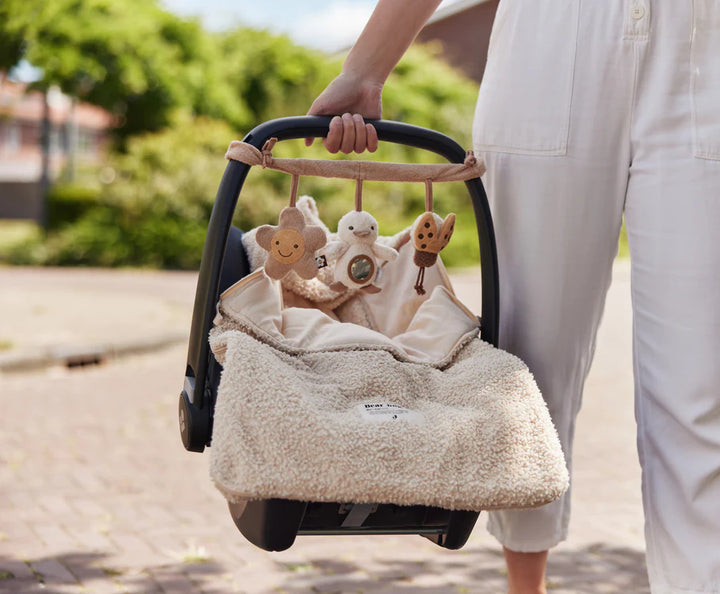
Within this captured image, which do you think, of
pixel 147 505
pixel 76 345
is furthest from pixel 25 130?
pixel 147 505

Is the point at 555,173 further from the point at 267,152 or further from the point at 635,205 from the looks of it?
the point at 267,152

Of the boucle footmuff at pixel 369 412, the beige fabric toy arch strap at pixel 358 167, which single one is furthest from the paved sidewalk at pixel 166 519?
the beige fabric toy arch strap at pixel 358 167

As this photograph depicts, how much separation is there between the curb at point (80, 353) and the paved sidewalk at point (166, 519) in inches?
6.0

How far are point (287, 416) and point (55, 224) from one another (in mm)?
18041

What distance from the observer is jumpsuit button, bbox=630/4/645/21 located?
64.8 inches

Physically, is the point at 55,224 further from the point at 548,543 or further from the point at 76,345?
the point at 548,543

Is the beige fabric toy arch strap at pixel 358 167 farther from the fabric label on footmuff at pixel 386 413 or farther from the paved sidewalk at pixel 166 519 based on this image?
the paved sidewalk at pixel 166 519

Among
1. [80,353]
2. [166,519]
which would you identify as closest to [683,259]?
[166,519]

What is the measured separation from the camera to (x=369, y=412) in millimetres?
1486

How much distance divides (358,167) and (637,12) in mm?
561

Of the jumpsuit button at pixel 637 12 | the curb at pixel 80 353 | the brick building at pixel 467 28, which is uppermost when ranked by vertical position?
the brick building at pixel 467 28

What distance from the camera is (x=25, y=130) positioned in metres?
53.5

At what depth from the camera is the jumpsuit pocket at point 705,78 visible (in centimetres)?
162

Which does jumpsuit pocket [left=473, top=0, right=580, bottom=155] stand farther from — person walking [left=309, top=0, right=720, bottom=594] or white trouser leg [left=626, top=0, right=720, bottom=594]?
white trouser leg [left=626, top=0, right=720, bottom=594]
